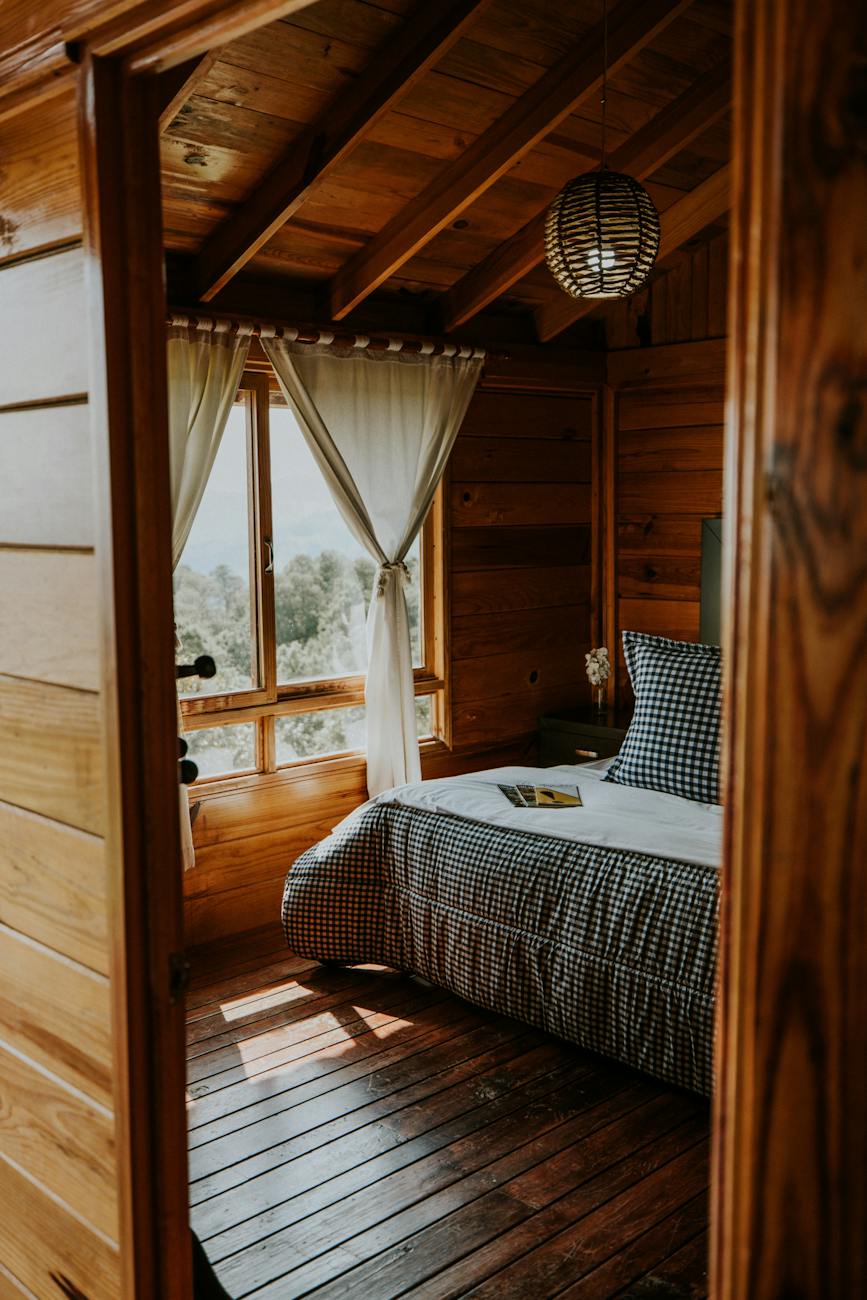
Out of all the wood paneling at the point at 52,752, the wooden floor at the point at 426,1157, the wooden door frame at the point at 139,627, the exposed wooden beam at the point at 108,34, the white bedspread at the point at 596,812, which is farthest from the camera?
the white bedspread at the point at 596,812

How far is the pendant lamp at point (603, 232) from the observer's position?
298 cm

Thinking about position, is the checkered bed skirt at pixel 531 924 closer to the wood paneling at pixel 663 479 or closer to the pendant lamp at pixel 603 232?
the pendant lamp at pixel 603 232

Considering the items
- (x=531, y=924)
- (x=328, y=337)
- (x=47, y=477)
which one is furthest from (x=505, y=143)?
(x=47, y=477)

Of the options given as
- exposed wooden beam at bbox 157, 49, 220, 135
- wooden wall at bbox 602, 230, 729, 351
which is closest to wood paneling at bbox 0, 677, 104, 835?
exposed wooden beam at bbox 157, 49, 220, 135

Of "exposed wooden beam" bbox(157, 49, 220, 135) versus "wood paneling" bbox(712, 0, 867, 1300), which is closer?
"wood paneling" bbox(712, 0, 867, 1300)

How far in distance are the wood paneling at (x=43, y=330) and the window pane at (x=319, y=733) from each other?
2768 mm

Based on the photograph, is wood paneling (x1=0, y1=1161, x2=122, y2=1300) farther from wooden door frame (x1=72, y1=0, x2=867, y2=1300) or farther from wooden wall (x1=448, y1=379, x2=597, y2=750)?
wooden wall (x1=448, y1=379, x2=597, y2=750)

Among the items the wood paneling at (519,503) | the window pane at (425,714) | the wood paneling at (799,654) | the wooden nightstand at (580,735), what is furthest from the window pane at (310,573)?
the wood paneling at (799,654)

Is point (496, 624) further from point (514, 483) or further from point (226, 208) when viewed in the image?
point (226, 208)

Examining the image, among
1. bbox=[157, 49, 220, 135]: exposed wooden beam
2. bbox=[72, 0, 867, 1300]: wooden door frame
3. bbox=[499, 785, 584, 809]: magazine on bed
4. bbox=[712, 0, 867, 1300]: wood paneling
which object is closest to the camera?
bbox=[712, 0, 867, 1300]: wood paneling

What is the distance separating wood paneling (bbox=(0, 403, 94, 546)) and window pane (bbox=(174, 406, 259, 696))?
2.29 meters

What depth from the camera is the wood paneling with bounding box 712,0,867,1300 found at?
0.74 metres

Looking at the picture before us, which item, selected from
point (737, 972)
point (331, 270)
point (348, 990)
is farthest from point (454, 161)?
point (737, 972)

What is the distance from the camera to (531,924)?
3098 mm
